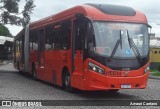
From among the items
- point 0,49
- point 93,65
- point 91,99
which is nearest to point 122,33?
point 93,65

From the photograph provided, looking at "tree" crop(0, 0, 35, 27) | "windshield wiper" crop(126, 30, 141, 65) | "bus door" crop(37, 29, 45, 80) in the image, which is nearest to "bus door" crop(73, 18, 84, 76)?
"windshield wiper" crop(126, 30, 141, 65)

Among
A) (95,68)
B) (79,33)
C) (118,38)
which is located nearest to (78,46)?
(79,33)

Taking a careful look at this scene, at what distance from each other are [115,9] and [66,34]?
256 centimetres

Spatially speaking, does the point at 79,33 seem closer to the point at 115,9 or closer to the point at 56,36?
the point at 115,9

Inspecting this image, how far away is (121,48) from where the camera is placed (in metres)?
15.0

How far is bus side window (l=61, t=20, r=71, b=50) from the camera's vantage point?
17.0m

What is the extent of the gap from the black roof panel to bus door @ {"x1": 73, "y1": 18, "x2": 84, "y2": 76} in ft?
2.74

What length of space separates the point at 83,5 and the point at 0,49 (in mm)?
42113

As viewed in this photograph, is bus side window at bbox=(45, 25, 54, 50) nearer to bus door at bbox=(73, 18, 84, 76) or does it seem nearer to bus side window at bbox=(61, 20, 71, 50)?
bus side window at bbox=(61, 20, 71, 50)

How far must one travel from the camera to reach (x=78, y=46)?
1580cm

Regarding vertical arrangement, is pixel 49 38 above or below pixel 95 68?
above

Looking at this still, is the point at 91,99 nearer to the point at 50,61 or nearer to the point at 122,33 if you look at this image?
the point at 122,33

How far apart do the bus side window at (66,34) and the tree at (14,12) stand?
2787 centimetres

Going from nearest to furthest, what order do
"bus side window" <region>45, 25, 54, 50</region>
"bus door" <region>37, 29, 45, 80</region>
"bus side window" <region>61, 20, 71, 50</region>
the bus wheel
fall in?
1. "bus side window" <region>61, 20, 71, 50</region>
2. the bus wheel
3. "bus side window" <region>45, 25, 54, 50</region>
4. "bus door" <region>37, 29, 45, 80</region>
